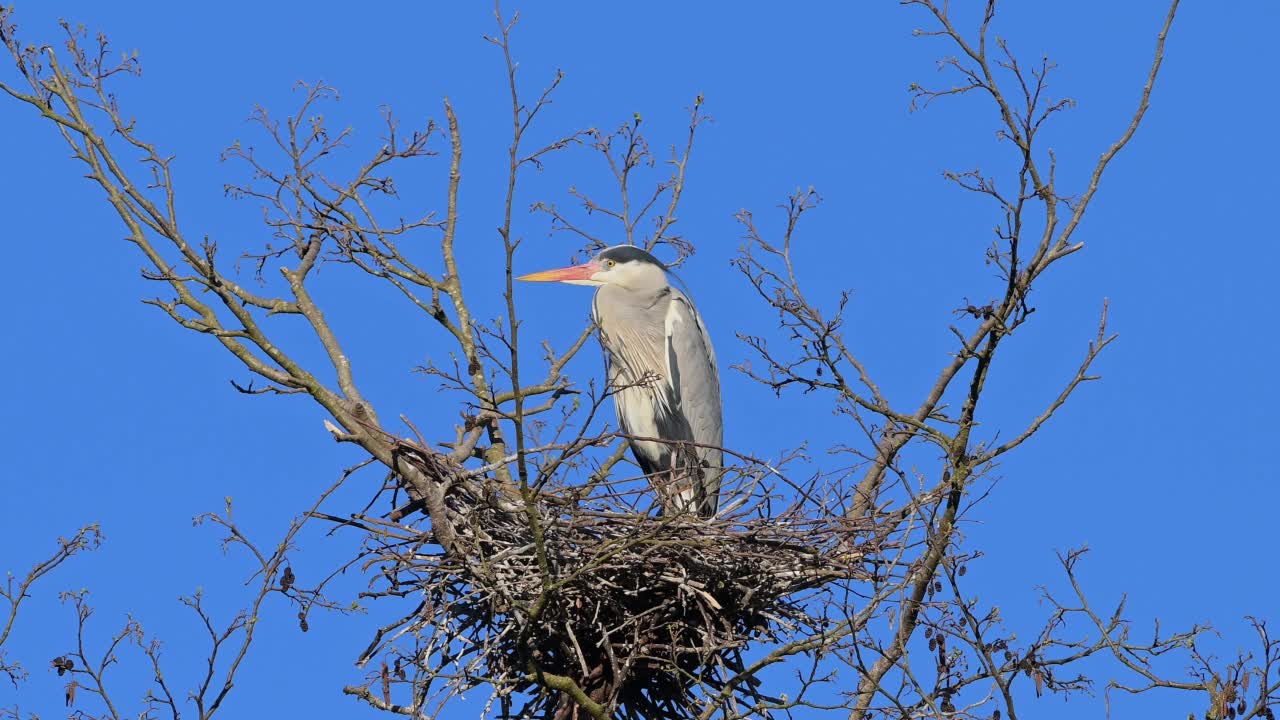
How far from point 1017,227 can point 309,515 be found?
2.35 m

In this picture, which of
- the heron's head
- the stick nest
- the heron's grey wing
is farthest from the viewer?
the heron's head

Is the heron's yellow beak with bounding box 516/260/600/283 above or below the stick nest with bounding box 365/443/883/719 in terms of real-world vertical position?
above

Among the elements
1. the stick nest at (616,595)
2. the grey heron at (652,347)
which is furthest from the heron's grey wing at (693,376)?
the stick nest at (616,595)

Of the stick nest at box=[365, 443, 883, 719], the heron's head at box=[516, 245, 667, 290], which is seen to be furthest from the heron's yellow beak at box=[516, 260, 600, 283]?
the stick nest at box=[365, 443, 883, 719]

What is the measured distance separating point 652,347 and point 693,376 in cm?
25

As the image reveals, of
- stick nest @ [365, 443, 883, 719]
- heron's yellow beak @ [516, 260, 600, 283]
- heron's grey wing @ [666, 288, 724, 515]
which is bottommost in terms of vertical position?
stick nest @ [365, 443, 883, 719]

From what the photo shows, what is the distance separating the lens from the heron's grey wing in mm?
6648

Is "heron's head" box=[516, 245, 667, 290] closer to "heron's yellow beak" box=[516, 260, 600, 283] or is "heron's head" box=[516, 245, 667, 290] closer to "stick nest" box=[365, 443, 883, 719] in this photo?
"heron's yellow beak" box=[516, 260, 600, 283]

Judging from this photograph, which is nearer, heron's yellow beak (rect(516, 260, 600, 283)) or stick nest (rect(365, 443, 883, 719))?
stick nest (rect(365, 443, 883, 719))

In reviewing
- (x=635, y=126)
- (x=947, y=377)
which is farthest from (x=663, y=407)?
(x=947, y=377)

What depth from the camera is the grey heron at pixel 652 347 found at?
665 cm

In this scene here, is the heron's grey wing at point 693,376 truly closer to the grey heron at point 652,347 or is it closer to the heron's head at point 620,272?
the grey heron at point 652,347

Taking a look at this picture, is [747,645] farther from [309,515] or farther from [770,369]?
[309,515]

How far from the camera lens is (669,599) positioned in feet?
15.2
